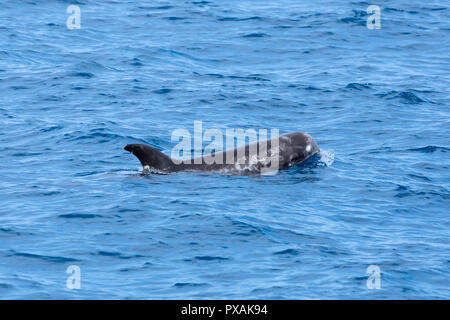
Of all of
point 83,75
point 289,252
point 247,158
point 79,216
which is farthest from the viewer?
point 83,75

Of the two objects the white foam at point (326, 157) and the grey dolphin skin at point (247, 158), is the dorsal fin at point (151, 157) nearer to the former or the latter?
the grey dolphin skin at point (247, 158)

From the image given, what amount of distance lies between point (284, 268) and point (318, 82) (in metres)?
14.7

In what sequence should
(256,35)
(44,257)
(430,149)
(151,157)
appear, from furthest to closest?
(256,35)
(430,149)
(151,157)
(44,257)

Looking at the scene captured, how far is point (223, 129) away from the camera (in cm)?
2256

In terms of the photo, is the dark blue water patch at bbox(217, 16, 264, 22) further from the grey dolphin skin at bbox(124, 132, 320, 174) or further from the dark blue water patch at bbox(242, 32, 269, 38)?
the grey dolphin skin at bbox(124, 132, 320, 174)

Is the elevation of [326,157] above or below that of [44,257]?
above

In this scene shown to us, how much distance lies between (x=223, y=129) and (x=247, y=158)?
13.6 ft

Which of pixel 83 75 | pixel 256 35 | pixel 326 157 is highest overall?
pixel 256 35

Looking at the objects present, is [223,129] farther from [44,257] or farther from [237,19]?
[237,19]

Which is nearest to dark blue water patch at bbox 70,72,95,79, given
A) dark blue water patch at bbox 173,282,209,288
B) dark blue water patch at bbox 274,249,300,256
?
dark blue water patch at bbox 274,249,300,256

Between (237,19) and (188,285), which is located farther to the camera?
(237,19)

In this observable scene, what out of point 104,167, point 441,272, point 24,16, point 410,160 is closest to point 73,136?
point 104,167

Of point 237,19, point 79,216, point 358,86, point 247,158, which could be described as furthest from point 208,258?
point 237,19

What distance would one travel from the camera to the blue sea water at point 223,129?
1331 centimetres
